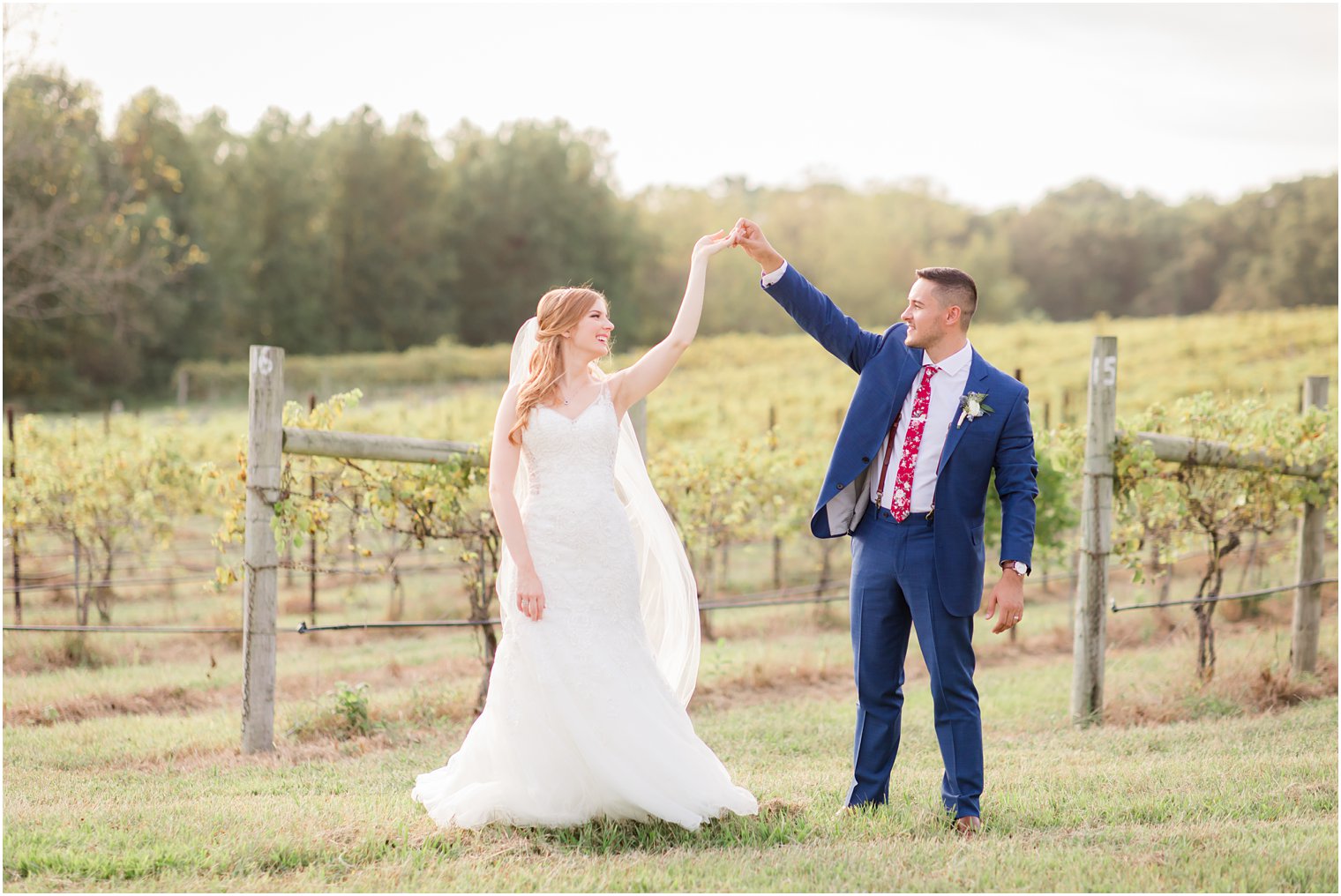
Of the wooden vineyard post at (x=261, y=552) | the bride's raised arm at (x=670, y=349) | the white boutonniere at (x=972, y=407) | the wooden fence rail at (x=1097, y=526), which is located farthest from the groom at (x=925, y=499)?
the wooden vineyard post at (x=261, y=552)

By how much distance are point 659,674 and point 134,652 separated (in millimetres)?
5995

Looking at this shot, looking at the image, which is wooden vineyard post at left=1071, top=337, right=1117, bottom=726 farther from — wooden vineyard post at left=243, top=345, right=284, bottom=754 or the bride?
wooden vineyard post at left=243, top=345, right=284, bottom=754

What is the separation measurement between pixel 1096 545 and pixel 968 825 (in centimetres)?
272

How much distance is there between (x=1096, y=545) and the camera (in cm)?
627

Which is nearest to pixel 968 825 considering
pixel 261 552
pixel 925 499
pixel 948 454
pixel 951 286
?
pixel 925 499

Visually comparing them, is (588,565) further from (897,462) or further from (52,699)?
(52,699)

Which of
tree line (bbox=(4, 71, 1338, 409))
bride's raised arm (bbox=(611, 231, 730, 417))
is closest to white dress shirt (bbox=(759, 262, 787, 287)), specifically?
bride's raised arm (bbox=(611, 231, 730, 417))

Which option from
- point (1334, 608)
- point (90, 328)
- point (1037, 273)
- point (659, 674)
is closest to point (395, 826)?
point (659, 674)

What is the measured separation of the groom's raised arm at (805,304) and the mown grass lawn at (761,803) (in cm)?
178

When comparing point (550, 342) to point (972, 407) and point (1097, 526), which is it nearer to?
point (972, 407)

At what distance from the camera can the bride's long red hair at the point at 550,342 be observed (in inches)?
161

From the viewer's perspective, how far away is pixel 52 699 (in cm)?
677

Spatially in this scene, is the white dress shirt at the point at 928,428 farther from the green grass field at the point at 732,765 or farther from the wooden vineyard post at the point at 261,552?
the wooden vineyard post at the point at 261,552

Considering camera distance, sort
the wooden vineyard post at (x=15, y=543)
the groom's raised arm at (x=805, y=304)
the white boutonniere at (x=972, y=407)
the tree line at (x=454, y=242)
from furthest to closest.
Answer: the tree line at (x=454, y=242)
the wooden vineyard post at (x=15, y=543)
the groom's raised arm at (x=805, y=304)
the white boutonniere at (x=972, y=407)
